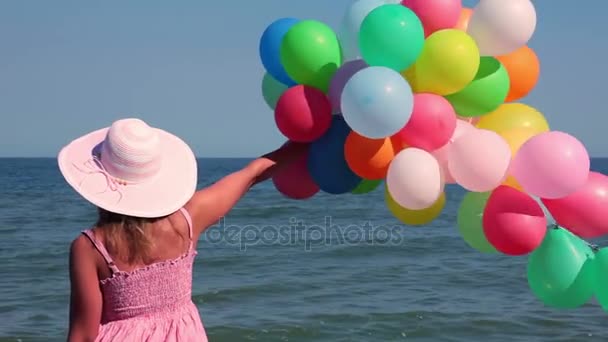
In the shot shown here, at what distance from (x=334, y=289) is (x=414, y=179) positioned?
6266mm

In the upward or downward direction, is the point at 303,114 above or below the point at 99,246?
above

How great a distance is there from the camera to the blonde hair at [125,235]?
7.76 feet

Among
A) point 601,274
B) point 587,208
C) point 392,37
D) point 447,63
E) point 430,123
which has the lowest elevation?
point 601,274

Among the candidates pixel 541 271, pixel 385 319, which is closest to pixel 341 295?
pixel 385 319

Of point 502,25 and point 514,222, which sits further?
point 502,25

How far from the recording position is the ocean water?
750 cm

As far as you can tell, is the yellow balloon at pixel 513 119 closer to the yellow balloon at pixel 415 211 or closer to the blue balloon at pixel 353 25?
the yellow balloon at pixel 415 211

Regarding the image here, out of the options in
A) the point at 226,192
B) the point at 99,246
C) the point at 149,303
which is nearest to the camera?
the point at 99,246

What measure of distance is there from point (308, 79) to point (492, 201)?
94 cm

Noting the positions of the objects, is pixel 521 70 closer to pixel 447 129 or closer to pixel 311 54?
pixel 447 129

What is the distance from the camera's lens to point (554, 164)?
9.69 ft

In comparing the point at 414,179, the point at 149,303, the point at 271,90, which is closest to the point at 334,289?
the point at 271,90

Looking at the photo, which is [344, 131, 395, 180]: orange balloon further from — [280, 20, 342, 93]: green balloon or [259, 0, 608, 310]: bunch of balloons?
[280, 20, 342, 93]: green balloon

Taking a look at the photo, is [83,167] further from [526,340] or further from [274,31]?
[526,340]
